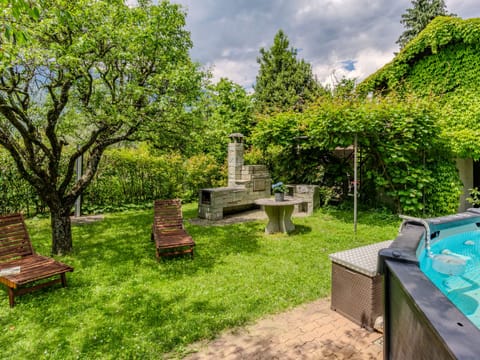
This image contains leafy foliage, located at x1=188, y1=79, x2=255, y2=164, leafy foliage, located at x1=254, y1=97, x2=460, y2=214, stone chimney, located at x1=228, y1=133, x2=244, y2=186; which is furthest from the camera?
stone chimney, located at x1=228, y1=133, x2=244, y2=186

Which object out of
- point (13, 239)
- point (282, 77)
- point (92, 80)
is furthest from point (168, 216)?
point (282, 77)

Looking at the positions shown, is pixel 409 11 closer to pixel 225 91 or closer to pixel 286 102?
pixel 286 102

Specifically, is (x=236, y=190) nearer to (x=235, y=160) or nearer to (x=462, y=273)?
(x=235, y=160)

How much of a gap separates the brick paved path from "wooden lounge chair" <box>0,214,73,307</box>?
256cm

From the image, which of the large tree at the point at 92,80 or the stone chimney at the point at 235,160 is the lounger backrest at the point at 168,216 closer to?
the large tree at the point at 92,80

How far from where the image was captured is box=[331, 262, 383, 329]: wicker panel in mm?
2898

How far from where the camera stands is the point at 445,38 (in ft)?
33.1

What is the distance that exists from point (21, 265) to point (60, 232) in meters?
1.38

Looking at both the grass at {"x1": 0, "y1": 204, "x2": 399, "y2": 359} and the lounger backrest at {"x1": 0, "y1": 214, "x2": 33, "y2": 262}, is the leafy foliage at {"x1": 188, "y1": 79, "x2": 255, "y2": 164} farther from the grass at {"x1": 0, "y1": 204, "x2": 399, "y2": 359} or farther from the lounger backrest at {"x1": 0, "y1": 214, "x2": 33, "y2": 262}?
the lounger backrest at {"x1": 0, "y1": 214, "x2": 33, "y2": 262}

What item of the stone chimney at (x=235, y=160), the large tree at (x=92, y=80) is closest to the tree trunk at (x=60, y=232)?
the large tree at (x=92, y=80)

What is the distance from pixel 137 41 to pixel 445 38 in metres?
11.4

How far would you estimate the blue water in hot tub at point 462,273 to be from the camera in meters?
3.42

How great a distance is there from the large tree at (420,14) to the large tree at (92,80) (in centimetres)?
2981

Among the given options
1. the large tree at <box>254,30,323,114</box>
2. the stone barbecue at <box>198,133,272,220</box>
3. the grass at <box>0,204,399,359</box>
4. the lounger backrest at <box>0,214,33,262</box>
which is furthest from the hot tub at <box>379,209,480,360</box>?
the large tree at <box>254,30,323,114</box>
